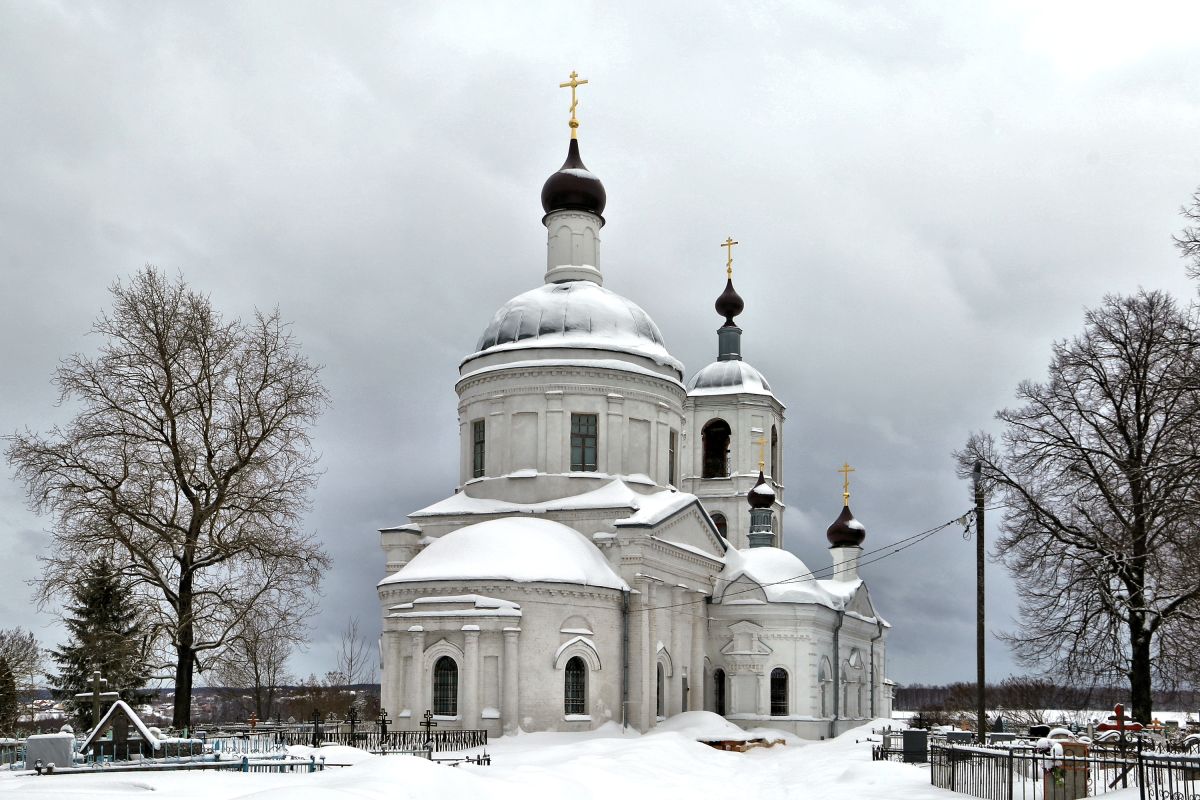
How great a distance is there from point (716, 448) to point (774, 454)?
2.61m

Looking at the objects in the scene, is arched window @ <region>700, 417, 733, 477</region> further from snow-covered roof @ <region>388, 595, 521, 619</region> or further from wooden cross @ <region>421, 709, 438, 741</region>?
wooden cross @ <region>421, 709, 438, 741</region>

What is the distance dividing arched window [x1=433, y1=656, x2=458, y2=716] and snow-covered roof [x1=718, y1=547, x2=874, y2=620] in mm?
12765

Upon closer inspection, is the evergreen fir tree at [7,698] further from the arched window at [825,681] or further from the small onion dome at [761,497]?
the small onion dome at [761,497]

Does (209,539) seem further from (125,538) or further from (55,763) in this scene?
(55,763)

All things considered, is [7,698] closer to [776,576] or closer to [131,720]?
[131,720]

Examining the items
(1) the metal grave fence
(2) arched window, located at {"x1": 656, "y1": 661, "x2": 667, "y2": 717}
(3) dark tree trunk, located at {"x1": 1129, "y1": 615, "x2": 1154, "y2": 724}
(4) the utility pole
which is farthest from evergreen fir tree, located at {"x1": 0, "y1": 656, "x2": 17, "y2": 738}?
(3) dark tree trunk, located at {"x1": 1129, "y1": 615, "x2": 1154, "y2": 724}

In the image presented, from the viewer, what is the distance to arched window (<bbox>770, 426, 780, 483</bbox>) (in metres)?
55.7

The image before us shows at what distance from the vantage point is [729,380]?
5616 cm

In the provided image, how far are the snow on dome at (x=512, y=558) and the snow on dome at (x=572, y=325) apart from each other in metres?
6.96

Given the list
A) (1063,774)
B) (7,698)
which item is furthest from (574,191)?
(1063,774)

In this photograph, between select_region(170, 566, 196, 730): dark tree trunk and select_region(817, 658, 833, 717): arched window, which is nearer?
select_region(170, 566, 196, 730): dark tree trunk

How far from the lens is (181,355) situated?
3078cm

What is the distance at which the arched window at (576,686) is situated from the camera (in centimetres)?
3538


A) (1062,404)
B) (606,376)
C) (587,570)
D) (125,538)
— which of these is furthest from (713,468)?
(125,538)
